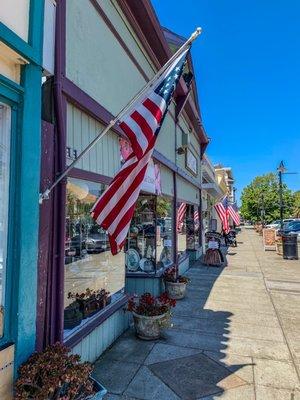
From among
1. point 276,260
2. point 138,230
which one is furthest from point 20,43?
point 276,260

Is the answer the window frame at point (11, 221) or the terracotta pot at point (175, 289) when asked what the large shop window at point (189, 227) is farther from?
the window frame at point (11, 221)

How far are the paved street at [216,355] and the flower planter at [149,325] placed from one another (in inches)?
5.7

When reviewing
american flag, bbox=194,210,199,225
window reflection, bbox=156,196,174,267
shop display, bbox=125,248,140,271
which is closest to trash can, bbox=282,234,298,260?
american flag, bbox=194,210,199,225

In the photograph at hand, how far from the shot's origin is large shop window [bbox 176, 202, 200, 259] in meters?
14.0

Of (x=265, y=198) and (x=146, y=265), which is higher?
(x=265, y=198)

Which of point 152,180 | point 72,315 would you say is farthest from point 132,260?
point 72,315

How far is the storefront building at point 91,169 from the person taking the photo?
155 inches

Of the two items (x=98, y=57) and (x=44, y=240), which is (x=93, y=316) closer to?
(x=44, y=240)

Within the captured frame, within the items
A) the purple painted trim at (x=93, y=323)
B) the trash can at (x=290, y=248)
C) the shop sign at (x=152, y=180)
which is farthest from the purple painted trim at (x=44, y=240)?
the trash can at (x=290, y=248)

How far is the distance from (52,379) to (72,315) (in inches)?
71.8

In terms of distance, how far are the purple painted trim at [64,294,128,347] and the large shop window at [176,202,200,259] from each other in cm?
775

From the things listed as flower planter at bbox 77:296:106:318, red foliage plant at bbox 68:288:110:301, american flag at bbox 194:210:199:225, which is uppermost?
american flag at bbox 194:210:199:225

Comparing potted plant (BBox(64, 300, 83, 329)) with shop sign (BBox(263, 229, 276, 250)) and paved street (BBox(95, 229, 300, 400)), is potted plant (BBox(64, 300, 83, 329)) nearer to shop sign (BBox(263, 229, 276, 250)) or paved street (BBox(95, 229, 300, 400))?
paved street (BBox(95, 229, 300, 400))

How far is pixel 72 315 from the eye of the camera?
4.71 metres
